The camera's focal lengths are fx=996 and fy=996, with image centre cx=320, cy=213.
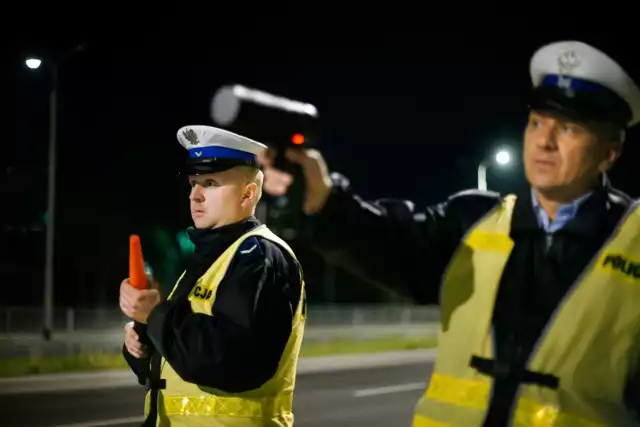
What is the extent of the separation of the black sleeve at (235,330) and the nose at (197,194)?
26 centimetres

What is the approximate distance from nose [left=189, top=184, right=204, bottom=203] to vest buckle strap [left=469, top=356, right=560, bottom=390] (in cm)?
136

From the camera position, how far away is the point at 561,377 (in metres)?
2.10

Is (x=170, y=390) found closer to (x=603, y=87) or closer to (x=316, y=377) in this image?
(x=603, y=87)

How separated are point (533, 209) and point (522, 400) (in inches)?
16.9

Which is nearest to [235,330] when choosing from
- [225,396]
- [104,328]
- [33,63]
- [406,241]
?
[225,396]

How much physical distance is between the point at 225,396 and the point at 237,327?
→ 0.30 m

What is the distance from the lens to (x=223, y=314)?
2998 mm

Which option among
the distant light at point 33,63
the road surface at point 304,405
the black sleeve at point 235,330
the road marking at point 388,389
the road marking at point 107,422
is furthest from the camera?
the distant light at point 33,63

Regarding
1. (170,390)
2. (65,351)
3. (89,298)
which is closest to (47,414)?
(65,351)

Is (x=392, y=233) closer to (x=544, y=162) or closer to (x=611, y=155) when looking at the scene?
(x=544, y=162)

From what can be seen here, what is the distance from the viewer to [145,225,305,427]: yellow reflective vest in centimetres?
312

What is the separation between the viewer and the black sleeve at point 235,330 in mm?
2930

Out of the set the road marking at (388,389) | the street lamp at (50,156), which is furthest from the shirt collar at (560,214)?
the street lamp at (50,156)

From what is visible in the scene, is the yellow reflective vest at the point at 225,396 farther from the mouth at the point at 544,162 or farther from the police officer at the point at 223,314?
the mouth at the point at 544,162
